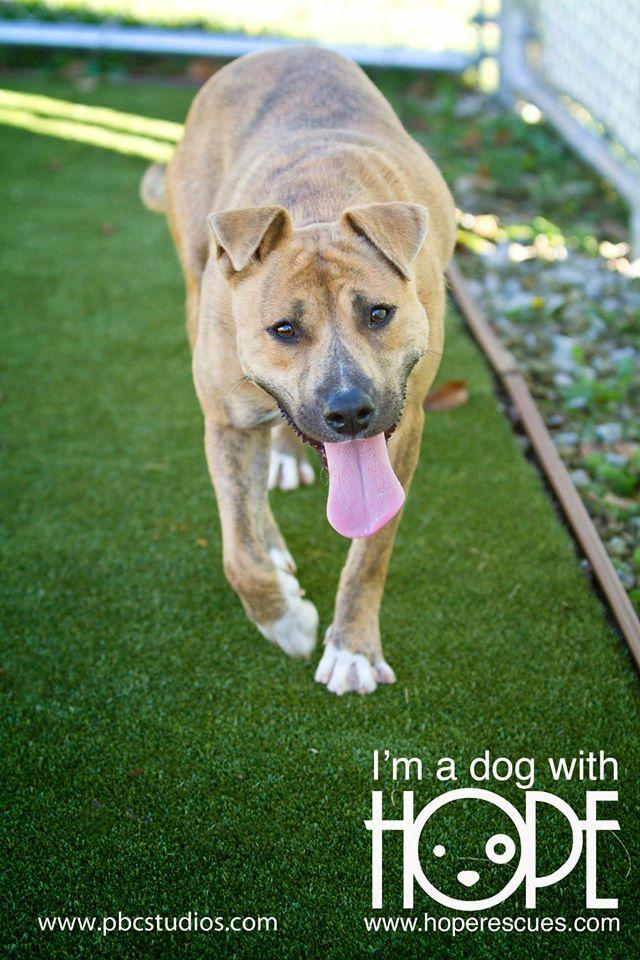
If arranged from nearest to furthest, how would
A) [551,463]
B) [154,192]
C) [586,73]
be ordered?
[551,463] → [154,192] → [586,73]

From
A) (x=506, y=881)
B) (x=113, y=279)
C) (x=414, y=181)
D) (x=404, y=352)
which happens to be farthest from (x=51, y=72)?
(x=506, y=881)

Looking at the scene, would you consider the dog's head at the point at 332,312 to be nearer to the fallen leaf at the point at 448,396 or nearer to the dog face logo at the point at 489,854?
the dog face logo at the point at 489,854

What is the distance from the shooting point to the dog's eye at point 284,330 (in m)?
2.94

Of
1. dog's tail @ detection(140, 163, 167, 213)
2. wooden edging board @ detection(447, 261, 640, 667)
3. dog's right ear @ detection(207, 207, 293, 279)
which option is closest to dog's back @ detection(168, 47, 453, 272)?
dog's right ear @ detection(207, 207, 293, 279)

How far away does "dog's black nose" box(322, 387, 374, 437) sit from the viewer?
2805mm

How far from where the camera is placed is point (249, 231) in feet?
9.59

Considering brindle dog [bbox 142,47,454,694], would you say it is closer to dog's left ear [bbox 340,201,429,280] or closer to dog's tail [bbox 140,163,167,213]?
dog's left ear [bbox 340,201,429,280]

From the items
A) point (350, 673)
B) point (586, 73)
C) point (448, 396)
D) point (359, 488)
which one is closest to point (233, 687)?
point (350, 673)

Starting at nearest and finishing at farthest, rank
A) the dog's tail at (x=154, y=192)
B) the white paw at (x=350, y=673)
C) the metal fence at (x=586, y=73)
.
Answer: the white paw at (x=350, y=673) < the dog's tail at (x=154, y=192) < the metal fence at (x=586, y=73)

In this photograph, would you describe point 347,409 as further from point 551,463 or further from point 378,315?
point 551,463

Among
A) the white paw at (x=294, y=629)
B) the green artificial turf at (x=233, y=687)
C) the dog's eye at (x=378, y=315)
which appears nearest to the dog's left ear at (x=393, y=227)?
the dog's eye at (x=378, y=315)

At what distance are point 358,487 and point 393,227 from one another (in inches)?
29.9

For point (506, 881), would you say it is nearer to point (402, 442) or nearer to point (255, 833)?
point (255, 833)

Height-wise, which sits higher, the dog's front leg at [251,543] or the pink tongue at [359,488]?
the pink tongue at [359,488]
